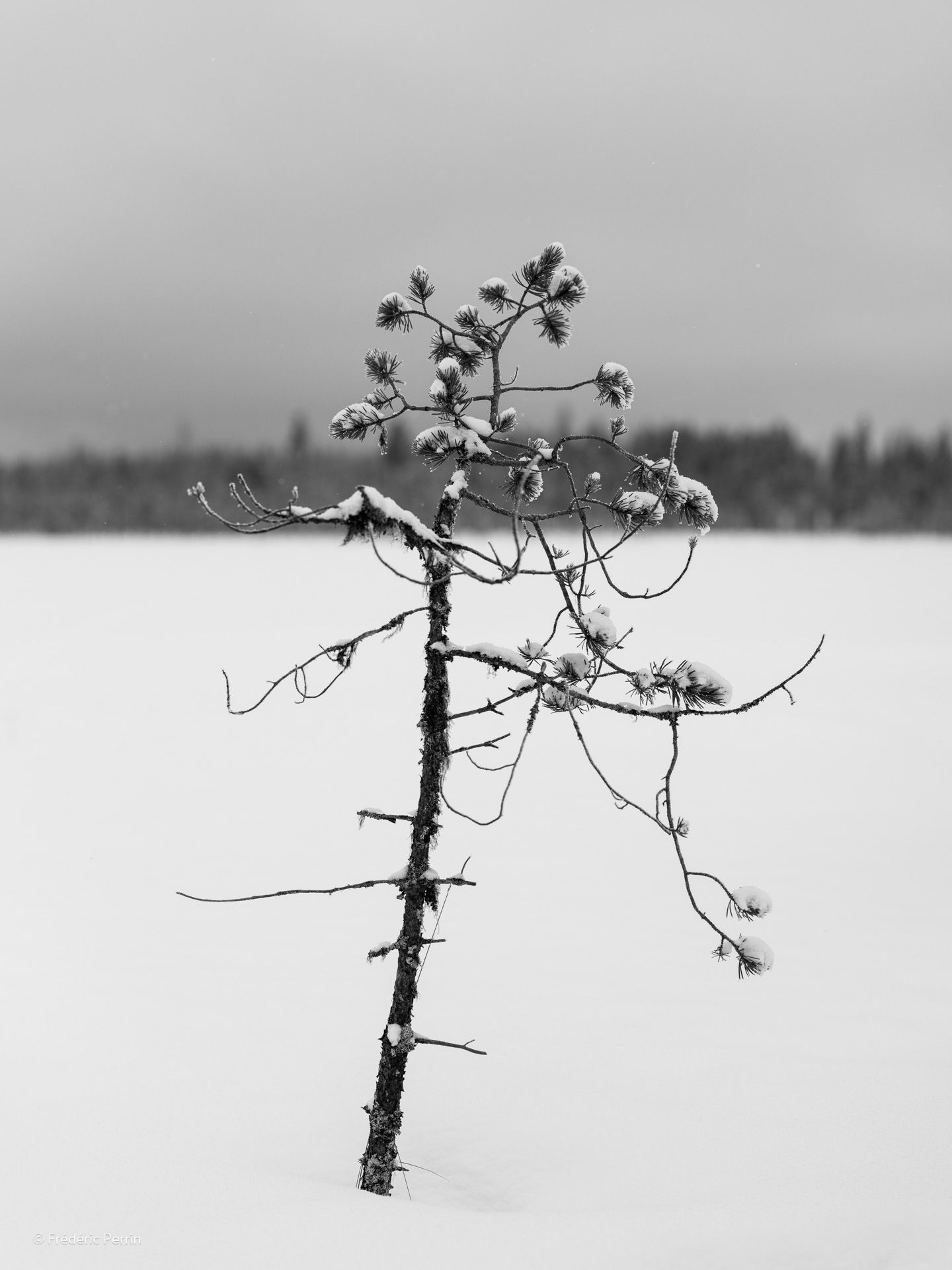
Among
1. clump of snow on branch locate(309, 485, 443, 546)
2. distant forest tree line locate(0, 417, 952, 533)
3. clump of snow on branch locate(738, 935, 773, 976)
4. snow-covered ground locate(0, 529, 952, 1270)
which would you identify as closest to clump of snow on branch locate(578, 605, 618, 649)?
clump of snow on branch locate(309, 485, 443, 546)

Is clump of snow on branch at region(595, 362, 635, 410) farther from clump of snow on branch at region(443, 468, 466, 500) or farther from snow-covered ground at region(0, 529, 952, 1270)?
snow-covered ground at region(0, 529, 952, 1270)

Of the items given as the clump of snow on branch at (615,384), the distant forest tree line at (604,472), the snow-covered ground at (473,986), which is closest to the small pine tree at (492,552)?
the clump of snow on branch at (615,384)

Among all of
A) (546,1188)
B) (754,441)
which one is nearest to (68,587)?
(546,1188)

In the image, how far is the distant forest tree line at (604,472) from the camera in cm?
5784

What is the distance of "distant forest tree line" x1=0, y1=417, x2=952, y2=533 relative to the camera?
57.8 metres

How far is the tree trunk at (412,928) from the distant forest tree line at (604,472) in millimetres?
47433

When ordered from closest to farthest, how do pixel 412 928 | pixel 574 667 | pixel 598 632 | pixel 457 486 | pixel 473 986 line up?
pixel 598 632, pixel 574 667, pixel 457 486, pixel 412 928, pixel 473 986

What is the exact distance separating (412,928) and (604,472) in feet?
173

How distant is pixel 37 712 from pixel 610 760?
8780 mm

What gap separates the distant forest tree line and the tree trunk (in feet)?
156

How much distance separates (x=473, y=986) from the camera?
23.7ft

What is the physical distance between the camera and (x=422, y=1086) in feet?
18.7

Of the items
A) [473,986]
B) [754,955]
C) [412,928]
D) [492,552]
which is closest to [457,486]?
[492,552]

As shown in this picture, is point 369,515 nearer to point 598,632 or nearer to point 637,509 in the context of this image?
point 598,632
